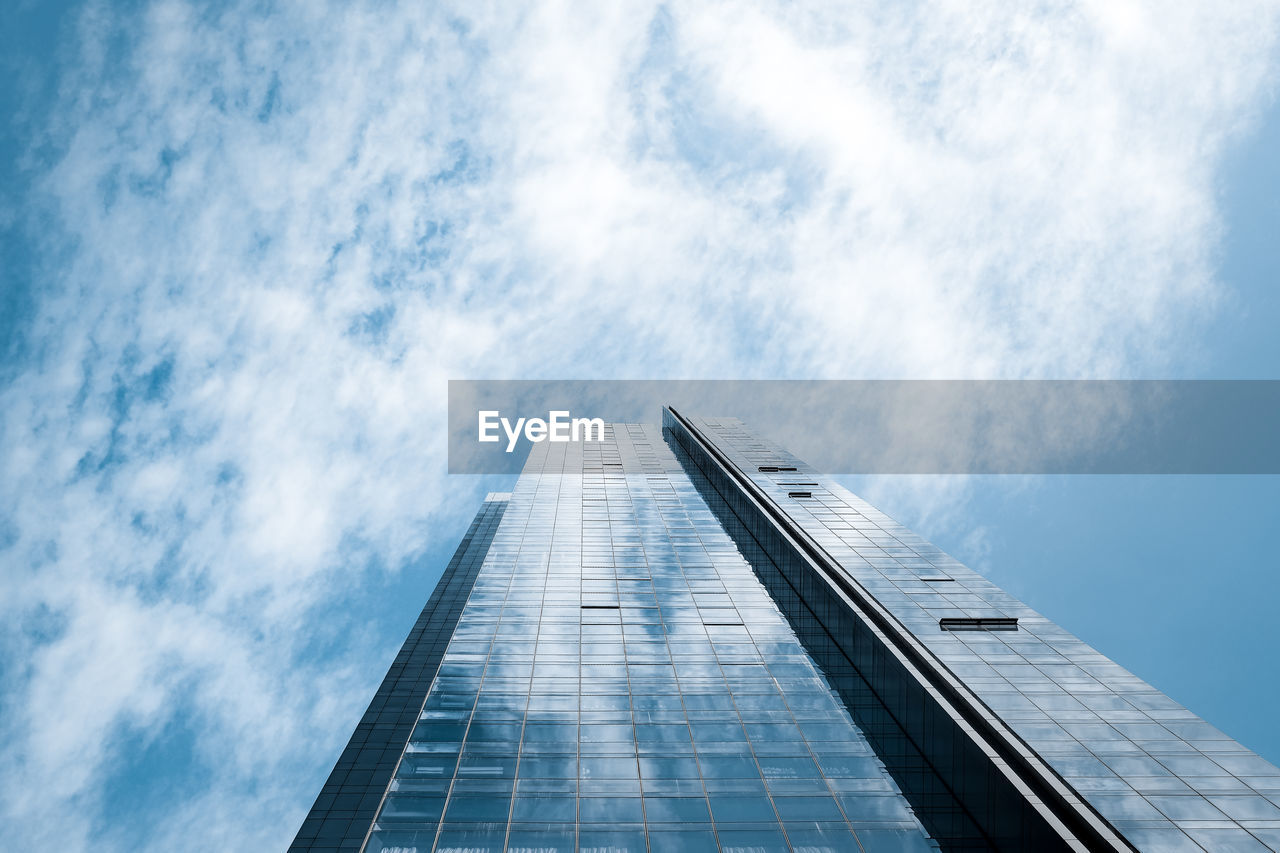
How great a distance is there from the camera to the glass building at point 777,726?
97.7 feet

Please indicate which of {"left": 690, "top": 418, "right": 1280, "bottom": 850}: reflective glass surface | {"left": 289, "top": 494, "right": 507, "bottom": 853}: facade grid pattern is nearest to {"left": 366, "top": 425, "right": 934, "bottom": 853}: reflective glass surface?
{"left": 289, "top": 494, "right": 507, "bottom": 853}: facade grid pattern

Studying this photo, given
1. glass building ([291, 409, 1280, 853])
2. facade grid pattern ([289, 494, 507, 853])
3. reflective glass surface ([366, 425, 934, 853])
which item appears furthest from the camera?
facade grid pattern ([289, 494, 507, 853])

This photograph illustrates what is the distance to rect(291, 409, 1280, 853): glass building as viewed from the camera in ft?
97.7

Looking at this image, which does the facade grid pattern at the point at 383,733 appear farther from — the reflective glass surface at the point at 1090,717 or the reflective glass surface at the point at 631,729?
the reflective glass surface at the point at 1090,717

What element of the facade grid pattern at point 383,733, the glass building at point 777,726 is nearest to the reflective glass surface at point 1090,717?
the glass building at point 777,726

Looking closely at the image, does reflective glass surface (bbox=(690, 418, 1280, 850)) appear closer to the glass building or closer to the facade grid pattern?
the glass building

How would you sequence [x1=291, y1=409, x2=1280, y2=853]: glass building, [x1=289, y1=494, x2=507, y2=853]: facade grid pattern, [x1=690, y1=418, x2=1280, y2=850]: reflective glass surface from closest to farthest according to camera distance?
[x1=690, y1=418, x2=1280, y2=850]: reflective glass surface → [x1=291, y1=409, x2=1280, y2=853]: glass building → [x1=289, y1=494, x2=507, y2=853]: facade grid pattern

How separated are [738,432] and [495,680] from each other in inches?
2974

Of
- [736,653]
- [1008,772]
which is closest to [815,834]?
[1008,772]

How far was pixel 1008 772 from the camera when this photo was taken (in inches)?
1174

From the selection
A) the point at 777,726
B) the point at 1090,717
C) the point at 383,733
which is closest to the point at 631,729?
the point at 777,726

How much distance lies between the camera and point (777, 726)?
125ft

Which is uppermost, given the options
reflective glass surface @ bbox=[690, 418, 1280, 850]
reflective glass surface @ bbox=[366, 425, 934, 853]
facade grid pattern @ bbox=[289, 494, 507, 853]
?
reflective glass surface @ bbox=[690, 418, 1280, 850]

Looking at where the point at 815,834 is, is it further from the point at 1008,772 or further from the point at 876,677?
the point at 876,677
